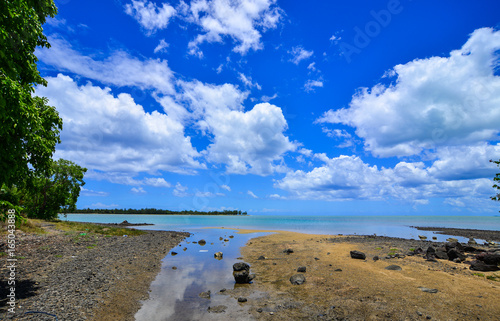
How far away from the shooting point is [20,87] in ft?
28.9

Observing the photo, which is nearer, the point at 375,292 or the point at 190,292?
the point at 375,292

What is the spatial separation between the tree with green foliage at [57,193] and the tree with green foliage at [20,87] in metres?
51.7

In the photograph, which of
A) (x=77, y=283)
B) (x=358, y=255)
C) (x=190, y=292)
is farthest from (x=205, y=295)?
(x=358, y=255)

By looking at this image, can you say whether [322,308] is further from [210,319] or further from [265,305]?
[210,319]

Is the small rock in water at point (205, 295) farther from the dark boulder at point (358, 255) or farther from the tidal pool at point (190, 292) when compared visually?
the dark boulder at point (358, 255)

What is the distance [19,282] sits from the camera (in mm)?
13109

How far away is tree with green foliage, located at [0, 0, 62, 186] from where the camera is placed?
8406 millimetres

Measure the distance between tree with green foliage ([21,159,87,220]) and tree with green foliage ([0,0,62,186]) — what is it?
170 ft

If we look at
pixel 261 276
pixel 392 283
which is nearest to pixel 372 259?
pixel 392 283

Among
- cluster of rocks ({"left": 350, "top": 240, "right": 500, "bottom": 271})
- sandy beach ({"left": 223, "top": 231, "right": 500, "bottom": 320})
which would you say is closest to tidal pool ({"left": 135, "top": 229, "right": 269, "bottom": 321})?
sandy beach ({"left": 223, "top": 231, "right": 500, "bottom": 320})

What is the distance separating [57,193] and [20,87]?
60.9 meters

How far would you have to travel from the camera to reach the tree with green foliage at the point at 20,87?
8406mm

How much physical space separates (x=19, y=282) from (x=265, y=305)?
44.6 ft

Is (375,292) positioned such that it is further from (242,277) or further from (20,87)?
(20,87)
